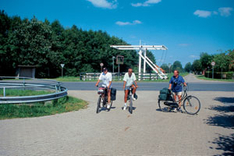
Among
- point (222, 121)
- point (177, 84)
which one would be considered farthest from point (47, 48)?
point (222, 121)

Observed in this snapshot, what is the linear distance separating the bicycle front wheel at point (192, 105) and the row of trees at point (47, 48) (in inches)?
1403

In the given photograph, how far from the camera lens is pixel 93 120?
754cm

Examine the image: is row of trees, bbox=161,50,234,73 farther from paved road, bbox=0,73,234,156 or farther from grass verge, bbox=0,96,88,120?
grass verge, bbox=0,96,88,120

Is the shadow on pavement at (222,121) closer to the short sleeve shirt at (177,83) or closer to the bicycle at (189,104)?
the bicycle at (189,104)

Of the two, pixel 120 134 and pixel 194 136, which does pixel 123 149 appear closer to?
pixel 120 134

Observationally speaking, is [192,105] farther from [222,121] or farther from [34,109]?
[34,109]

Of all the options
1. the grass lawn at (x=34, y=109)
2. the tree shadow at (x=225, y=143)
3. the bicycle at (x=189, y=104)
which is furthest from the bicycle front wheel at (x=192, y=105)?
the grass lawn at (x=34, y=109)

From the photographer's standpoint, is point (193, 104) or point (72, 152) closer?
point (72, 152)

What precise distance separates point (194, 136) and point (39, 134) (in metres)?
3.94

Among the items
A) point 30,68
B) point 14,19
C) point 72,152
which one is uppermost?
point 14,19

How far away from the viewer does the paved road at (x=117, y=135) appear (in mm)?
4641

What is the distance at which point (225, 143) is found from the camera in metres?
5.16

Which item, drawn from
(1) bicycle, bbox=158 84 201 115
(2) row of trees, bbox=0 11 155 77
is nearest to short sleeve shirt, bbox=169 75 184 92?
(1) bicycle, bbox=158 84 201 115

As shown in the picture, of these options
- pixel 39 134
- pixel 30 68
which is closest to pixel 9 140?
pixel 39 134
